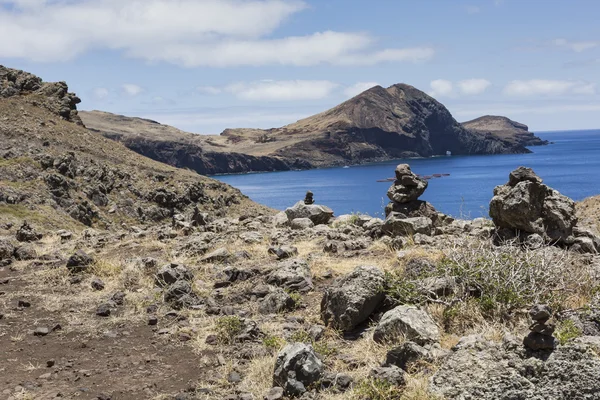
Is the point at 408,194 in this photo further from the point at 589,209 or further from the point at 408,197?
the point at 589,209

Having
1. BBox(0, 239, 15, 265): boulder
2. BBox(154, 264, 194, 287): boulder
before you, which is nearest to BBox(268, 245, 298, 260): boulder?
BBox(154, 264, 194, 287): boulder

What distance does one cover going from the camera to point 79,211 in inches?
1380

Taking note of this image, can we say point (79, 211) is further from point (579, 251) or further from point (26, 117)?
point (579, 251)

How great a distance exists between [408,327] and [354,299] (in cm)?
140

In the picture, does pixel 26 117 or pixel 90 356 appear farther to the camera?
pixel 26 117

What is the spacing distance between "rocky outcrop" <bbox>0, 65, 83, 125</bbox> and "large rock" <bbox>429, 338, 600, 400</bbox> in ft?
183

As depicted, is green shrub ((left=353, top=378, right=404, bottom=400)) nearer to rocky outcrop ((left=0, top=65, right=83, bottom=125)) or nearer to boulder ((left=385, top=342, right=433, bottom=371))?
boulder ((left=385, top=342, right=433, bottom=371))

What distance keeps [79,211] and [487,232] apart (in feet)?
94.0

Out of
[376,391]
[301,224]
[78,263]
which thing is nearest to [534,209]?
[376,391]

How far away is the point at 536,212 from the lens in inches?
471

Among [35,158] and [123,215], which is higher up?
[35,158]

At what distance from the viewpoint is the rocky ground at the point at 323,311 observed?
239 inches

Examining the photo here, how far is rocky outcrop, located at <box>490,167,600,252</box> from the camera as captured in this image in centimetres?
1178

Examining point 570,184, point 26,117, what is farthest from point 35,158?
point 570,184
